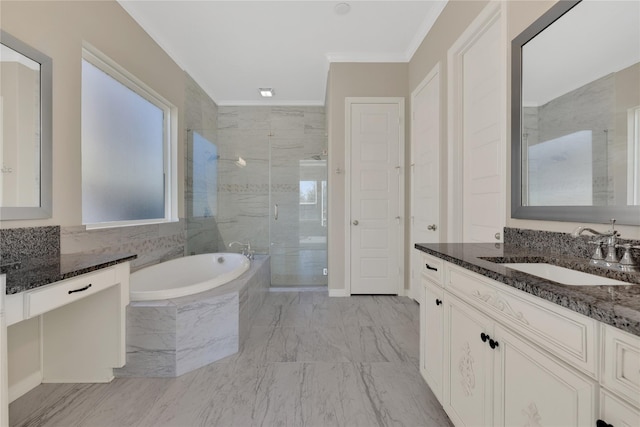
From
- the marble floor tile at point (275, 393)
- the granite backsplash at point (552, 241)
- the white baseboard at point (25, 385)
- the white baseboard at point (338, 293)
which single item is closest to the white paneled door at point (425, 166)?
the white baseboard at point (338, 293)

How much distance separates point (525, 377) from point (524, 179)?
1067 mm

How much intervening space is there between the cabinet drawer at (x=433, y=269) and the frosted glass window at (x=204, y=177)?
10.1 feet

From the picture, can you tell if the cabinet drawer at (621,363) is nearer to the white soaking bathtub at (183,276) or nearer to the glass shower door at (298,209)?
the white soaking bathtub at (183,276)

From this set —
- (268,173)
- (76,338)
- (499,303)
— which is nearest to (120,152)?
(76,338)

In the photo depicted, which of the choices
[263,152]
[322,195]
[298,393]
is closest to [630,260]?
[298,393]

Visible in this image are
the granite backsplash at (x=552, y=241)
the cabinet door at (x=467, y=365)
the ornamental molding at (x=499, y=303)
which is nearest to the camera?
the ornamental molding at (x=499, y=303)

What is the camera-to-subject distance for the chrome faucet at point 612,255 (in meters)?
0.94

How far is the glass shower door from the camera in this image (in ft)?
13.0

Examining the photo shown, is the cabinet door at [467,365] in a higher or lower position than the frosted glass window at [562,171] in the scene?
lower

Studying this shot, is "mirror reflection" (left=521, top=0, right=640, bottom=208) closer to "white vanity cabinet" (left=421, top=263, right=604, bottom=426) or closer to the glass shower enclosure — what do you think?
"white vanity cabinet" (left=421, top=263, right=604, bottom=426)

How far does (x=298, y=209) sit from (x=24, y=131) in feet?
9.74

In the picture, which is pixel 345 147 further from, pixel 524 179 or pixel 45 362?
pixel 45 362

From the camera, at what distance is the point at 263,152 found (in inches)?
168

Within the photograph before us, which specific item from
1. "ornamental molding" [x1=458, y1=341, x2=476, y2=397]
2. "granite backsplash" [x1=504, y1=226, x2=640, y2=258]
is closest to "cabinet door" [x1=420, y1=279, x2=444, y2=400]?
"ornamental molding" [x1=458, y1=341, x2=476, y2=397]
